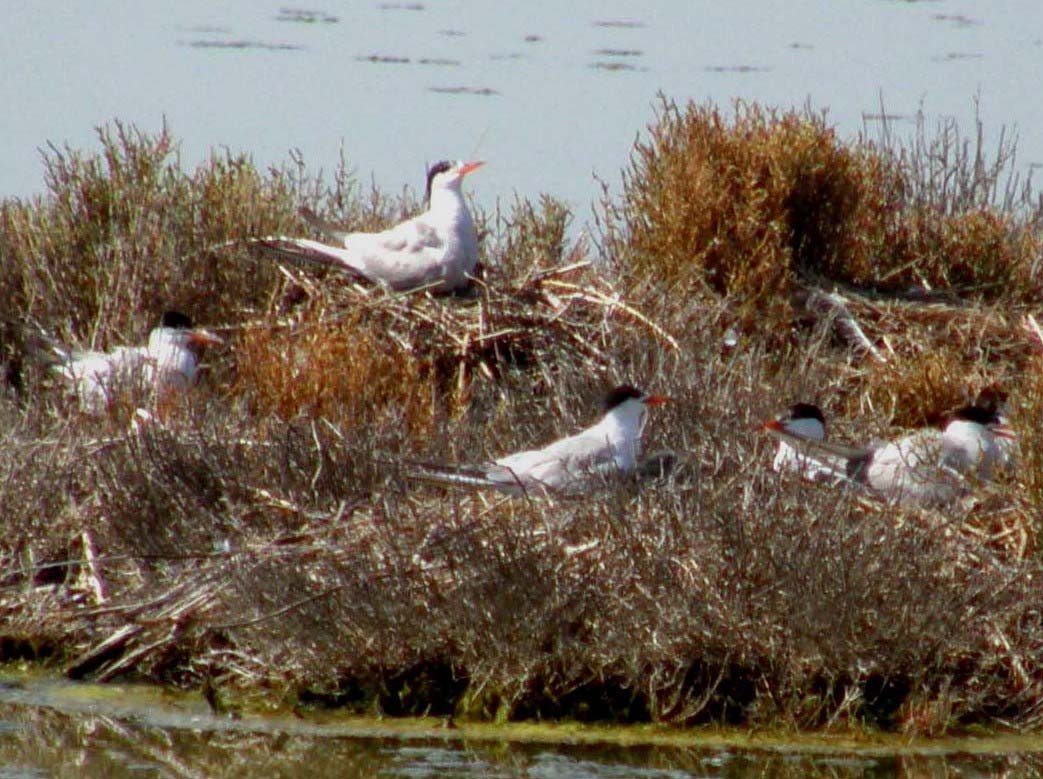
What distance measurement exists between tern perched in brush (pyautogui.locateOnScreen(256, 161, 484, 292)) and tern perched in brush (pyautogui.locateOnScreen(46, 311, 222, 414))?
869 millimetres

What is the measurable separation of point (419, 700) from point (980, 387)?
5.05m

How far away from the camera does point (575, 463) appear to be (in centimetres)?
958

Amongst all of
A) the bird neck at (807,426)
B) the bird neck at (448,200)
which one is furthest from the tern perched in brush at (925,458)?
the bird neck at (448,200)

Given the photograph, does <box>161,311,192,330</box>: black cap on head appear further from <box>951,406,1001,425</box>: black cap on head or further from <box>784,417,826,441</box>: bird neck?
<box>951,406,1001,425</box>: black cap on head

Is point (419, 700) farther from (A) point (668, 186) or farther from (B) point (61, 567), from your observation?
(A) point (668, 186)

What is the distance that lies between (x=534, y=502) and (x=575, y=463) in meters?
0.94

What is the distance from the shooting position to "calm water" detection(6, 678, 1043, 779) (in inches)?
303

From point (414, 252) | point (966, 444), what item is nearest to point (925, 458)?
point (966, 444)

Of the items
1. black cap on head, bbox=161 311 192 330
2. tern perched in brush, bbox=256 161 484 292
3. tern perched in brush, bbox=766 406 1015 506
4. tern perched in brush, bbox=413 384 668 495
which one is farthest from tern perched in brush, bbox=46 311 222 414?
tern perched in brush, bbox=766 406 1015 506

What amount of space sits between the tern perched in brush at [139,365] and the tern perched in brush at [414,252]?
2.85ft

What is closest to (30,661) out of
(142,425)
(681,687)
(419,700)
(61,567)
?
(61,567)

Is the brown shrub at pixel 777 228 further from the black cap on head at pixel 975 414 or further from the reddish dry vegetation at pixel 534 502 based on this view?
the black cap on head at pixel 975 414

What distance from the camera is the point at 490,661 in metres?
8.16

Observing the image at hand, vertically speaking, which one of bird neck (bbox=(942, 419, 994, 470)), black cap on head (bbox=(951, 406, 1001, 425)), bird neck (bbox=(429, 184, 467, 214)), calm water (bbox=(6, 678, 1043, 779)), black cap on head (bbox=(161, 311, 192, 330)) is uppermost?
bird neck (bbox=(429, 184, 467, 214))
